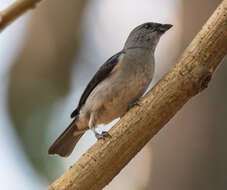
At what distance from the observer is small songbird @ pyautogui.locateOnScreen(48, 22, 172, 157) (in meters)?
3.98

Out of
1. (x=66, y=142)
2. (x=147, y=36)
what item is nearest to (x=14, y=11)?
(x=66, y=142)

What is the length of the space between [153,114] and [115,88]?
1193 millimetres

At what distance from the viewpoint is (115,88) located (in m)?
4.02

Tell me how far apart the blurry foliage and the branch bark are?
4.02 meters

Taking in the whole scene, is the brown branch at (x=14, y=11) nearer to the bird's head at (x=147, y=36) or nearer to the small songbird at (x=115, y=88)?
the small songbird at (x=115, y=88)

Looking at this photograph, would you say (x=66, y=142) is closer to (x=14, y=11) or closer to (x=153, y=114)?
(x=153, y=114)

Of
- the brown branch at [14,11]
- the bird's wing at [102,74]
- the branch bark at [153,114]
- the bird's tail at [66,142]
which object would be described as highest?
the brown branch at [14,11]

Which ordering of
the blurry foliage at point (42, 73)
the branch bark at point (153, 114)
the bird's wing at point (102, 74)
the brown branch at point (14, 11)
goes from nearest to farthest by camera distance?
the brown branch at point (14, 11) < the branch bark at point (153, 114) < the bird's wing at point (102, 74) < the blurry foliage at point (42, 73)

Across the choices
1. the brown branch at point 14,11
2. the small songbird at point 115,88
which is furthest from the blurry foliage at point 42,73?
the brown branch at point 14,11

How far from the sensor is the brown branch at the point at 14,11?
1449 millimetres

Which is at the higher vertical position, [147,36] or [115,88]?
[147,36]

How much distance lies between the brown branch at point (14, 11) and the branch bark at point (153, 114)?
59.9 inches

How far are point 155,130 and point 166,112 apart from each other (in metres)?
0.14

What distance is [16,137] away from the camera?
22.5 feet
